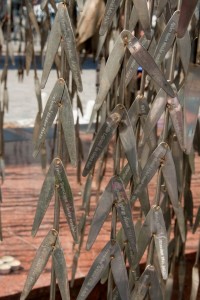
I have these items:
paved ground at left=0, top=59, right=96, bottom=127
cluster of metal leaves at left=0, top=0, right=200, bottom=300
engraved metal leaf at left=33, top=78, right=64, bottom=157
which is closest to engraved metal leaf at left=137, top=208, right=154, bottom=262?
cluster of metal leaves at left=0, top=0, right=200, bottom=300

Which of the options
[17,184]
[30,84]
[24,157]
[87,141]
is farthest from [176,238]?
[30,84]

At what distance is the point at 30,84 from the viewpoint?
697 centimetres

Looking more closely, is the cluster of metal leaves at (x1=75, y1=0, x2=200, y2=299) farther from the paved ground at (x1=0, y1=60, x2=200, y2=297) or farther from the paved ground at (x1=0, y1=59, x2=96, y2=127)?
the paved ground at (x1=0, y1=59, x2=96, y2=127)

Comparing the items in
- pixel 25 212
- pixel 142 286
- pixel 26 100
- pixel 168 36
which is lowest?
pixel 26 100

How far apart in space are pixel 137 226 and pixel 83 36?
2.08 ft

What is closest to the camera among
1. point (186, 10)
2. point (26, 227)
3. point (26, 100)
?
point (186, 10)

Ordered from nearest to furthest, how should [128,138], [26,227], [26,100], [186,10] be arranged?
1. [186,10]
2. [128,138]
3. [26,227]
4. [26,100]

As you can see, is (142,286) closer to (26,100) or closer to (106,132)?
(106,132)

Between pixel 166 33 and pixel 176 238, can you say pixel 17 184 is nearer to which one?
pixel 176 238

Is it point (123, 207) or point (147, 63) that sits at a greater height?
point (147, 63)

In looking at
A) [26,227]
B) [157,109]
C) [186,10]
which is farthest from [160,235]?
[26,227]

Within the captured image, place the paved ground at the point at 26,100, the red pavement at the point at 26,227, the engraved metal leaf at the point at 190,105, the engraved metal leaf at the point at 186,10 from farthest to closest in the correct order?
the paved ground at the point at 26,100, the red pavement at the point at 26,227, the engraved metal leaf at the point at 190,105, the engraved metal leaf at the point at 186,10

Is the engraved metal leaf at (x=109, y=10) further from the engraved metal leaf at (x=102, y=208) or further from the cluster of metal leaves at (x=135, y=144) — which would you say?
the engraved metal leaf at (x=102, y=208)

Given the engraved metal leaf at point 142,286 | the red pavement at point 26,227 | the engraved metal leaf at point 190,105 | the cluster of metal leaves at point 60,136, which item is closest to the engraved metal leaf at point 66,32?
the cluster of metal leaves at point 60,136
